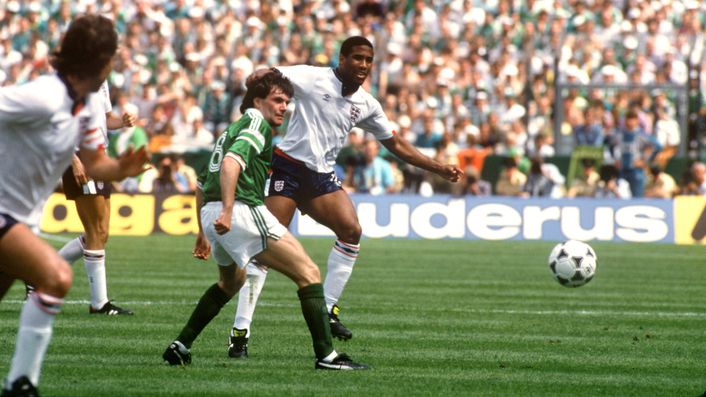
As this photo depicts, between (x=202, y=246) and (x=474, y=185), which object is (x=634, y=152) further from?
(x=202, y=246)

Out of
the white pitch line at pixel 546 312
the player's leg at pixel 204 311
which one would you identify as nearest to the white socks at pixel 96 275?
the white pitch line at pixel 546 312

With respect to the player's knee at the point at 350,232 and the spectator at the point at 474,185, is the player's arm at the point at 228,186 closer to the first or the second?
the player's knee at the point at 350,232

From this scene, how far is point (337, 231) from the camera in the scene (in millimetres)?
12117

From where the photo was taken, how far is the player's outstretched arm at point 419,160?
11969 millimetres

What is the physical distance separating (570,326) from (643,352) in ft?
6.29

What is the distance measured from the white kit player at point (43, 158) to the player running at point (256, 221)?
1.69 metres

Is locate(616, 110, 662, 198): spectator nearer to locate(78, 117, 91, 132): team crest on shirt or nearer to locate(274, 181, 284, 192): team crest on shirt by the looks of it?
locate(274, 181, 284, 192): team crest on shirt

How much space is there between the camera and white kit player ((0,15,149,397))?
22.6 feet

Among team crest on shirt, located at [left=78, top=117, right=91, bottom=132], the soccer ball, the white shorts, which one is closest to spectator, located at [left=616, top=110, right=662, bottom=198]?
the soccer ball

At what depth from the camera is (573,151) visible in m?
28.9

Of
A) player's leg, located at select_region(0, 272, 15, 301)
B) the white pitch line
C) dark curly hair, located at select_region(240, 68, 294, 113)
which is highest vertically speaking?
dark curly hair, located at select_region(240, 68, 294, 113)

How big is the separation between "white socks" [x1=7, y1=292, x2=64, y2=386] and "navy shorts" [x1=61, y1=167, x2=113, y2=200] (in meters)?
5.48

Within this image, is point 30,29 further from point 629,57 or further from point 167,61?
point 629,57

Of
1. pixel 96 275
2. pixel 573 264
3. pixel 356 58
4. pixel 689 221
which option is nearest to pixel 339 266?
pixel 356 58
